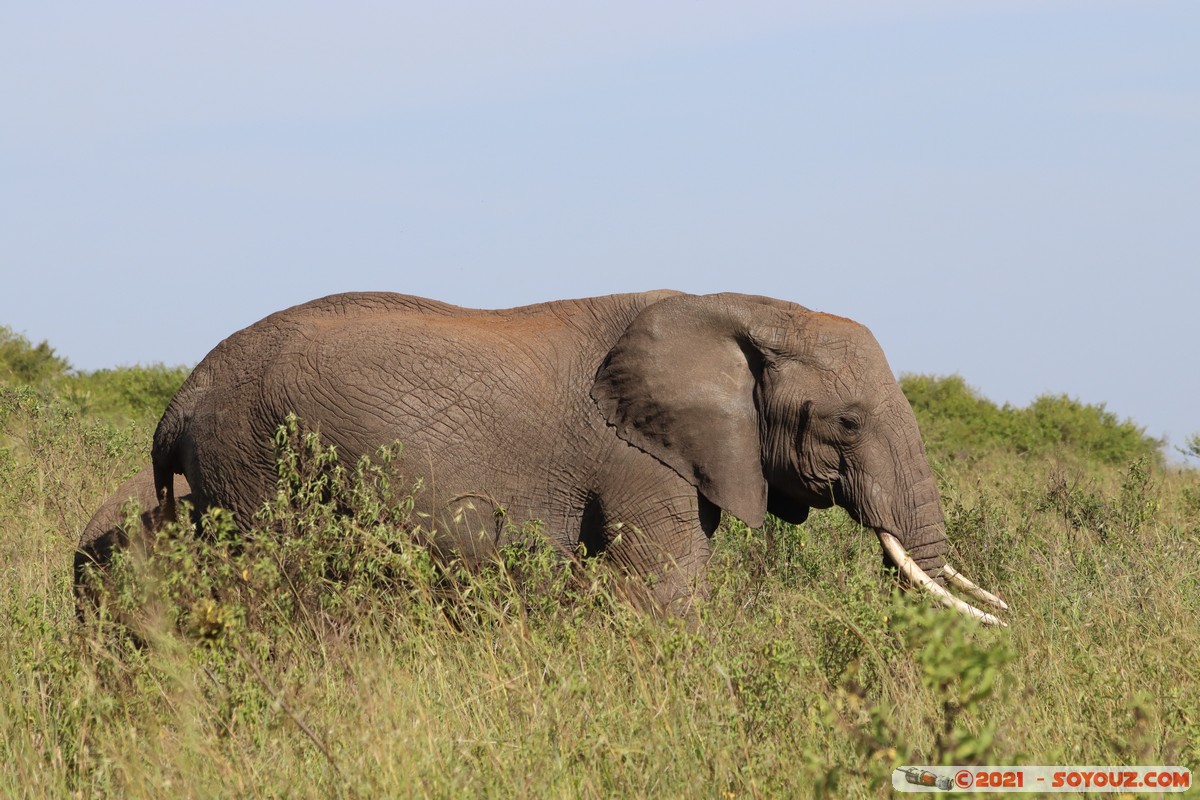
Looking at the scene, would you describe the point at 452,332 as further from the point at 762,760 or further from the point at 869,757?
the point at 869,757

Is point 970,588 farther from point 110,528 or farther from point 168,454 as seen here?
point 110,528

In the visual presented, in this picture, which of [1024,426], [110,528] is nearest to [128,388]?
[1024,426]

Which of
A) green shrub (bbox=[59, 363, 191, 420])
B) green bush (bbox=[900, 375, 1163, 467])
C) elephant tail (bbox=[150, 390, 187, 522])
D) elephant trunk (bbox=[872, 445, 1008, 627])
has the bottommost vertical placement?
green bush (bbox=[900, 375, 1163, 467])

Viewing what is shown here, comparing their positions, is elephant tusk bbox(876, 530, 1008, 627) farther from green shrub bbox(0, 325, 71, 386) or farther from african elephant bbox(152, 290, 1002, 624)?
green shrub bbox(0, 325, 71, 386)

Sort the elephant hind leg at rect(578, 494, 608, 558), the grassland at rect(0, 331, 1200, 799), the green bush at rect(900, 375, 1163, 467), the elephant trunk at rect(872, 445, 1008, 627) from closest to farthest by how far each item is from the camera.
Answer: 1. the grassland at rect(0, 331, 1200, 799)
2. the elephant trunk at rect(872, 445, 1008, 627)
3. the elephant hind leg at rect(578, 494, 608, 558)
4. the green bush at rect(900, 375, 1163, 467)

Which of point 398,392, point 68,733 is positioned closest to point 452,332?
point 398,392

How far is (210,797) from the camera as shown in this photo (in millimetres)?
4125

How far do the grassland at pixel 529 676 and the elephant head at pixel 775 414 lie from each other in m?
0.44

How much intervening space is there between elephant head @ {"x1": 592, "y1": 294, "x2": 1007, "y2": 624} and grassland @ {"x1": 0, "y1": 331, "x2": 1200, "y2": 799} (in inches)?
17.3

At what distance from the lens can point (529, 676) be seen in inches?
215

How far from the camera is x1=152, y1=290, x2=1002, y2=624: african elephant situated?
265 inches

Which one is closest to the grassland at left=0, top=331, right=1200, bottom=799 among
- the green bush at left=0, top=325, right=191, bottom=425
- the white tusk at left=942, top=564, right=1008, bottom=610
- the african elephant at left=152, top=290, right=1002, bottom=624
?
the white tusk at left=942, top=564, right=1008, bottom=610

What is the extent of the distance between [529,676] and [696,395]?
2.04 meters

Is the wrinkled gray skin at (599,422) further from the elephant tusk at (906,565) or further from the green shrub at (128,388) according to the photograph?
the green shrub at (128,388)
